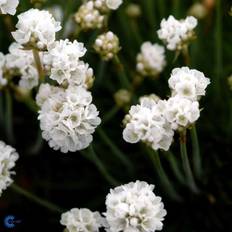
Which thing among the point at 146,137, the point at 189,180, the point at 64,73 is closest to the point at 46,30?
the point at 64,73

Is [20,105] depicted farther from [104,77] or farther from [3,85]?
[3,85]

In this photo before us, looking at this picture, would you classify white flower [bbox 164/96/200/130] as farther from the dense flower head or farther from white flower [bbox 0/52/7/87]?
white flower [bbox 0/52/7/87]

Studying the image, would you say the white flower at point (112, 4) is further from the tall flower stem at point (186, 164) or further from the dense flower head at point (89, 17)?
the tall flower stem at point (186, 164)

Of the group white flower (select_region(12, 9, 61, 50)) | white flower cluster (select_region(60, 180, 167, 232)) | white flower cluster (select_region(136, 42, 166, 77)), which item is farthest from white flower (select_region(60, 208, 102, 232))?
white flower cluster (select_region(136, 42, 166, 77))

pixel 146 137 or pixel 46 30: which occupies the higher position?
pixel 46 30

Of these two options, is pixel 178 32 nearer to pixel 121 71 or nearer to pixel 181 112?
pixel 121 71

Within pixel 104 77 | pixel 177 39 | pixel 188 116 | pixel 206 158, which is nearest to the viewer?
pixel 188 116

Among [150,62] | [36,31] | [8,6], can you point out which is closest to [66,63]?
[36,31]
